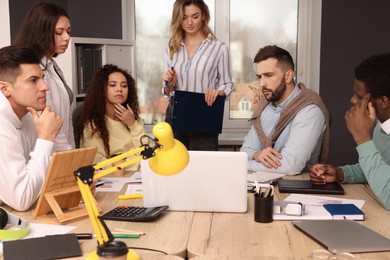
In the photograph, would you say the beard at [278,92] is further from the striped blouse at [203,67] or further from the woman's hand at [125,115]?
the woman's hand at [125,115]

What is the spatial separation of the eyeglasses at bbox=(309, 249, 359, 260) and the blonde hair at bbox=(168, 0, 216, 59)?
228cm

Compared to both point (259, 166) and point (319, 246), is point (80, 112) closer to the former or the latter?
point (259, 166)

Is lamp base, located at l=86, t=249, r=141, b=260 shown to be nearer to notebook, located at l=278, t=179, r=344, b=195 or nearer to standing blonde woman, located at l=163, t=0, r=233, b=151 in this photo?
notebook, located at l=278, t=179, r=344, b=195

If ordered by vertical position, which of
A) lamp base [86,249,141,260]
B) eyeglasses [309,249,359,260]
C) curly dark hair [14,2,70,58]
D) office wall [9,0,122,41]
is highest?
office wall [9,0,122,41]

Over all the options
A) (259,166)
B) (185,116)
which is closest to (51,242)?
(259,166)

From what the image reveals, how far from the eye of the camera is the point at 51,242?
4.70 feet

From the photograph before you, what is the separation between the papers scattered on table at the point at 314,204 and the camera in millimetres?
1717

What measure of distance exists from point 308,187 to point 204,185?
1.72 feet

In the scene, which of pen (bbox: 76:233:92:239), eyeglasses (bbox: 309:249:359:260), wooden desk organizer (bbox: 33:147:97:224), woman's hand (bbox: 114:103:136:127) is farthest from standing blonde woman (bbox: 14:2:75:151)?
eyeglasses (bbox: 309:249:359:260)

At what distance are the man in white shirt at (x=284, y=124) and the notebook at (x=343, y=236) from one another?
880 mm

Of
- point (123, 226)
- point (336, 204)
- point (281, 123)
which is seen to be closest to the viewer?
point (123, 226)

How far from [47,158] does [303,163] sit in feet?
4.11

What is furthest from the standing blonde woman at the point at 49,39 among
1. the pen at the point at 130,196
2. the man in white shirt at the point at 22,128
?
the pen at the point at 130,196

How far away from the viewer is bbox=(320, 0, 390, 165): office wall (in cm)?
435
